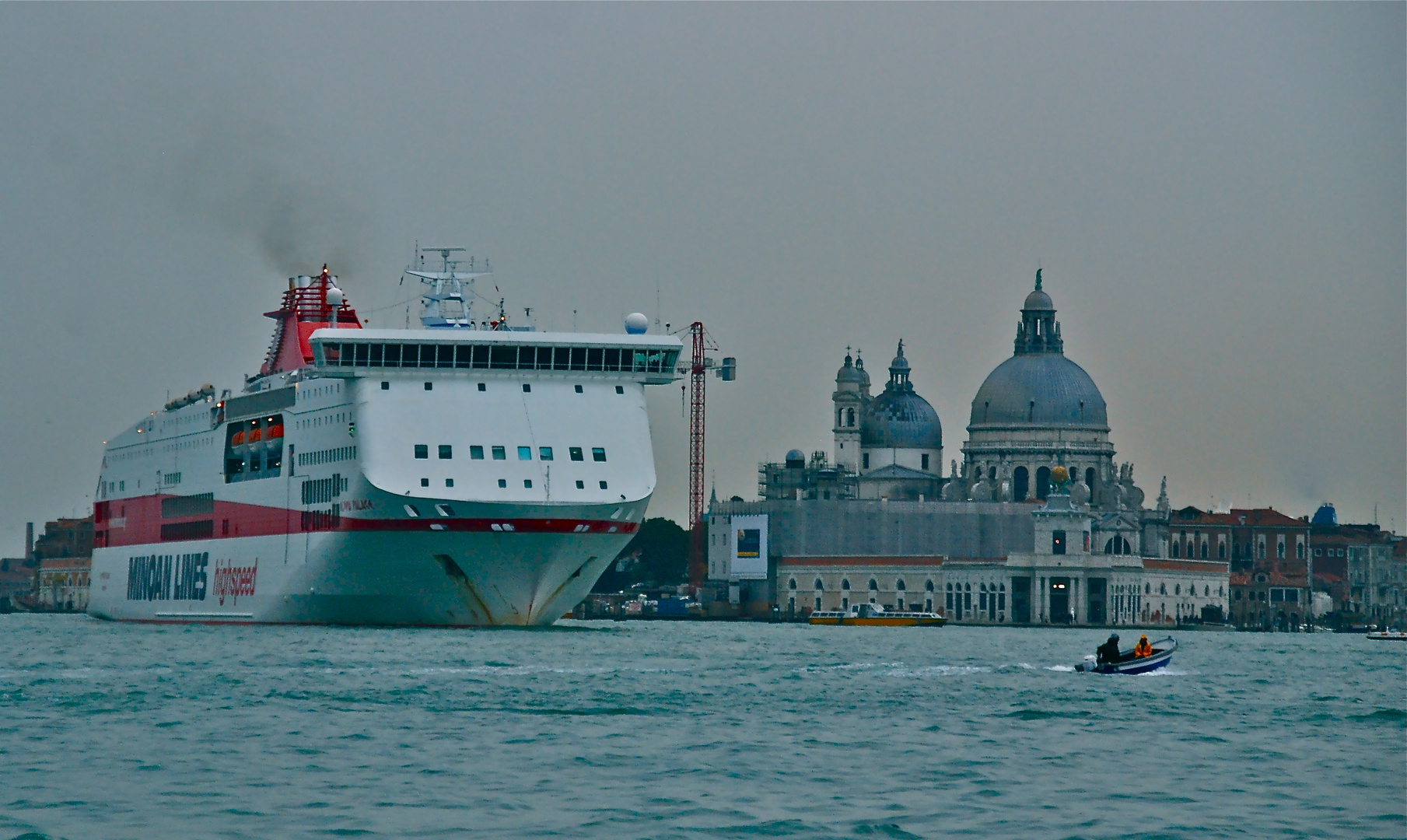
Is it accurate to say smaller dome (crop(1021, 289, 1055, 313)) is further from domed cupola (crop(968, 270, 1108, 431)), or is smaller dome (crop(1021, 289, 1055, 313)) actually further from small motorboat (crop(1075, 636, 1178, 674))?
small motorboat (crop(1075, 636, 1178, 674))

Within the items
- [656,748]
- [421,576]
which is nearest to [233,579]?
[421,576]

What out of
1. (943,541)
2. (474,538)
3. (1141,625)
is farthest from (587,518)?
(943,541)

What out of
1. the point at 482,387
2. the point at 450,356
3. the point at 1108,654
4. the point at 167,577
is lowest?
the point at 1108,654

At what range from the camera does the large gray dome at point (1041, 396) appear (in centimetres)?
19088

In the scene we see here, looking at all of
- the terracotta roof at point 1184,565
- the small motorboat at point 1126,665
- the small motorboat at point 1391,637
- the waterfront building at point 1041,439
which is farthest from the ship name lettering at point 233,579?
the waterfront building at point 1041,439

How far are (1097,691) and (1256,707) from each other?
4.21 meters

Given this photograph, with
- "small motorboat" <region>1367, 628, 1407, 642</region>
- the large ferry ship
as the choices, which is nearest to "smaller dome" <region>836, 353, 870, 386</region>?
"small motorboat" <region>1367, 628, 1407, 642</region>

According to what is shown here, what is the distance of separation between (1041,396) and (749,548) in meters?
26.4

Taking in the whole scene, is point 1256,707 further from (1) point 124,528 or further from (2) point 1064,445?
(2) point 1064,445

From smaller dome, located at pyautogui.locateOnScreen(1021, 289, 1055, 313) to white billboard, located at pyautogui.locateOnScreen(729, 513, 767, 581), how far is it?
98.6 feet

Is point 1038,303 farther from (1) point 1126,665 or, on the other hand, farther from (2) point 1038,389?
(1) point 1126,665

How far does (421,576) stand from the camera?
7656 centimetres

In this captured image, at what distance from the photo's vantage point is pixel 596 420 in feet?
265

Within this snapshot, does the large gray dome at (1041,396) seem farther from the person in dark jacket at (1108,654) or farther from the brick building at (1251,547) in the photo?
the person in dark jacket at (1108,654)
